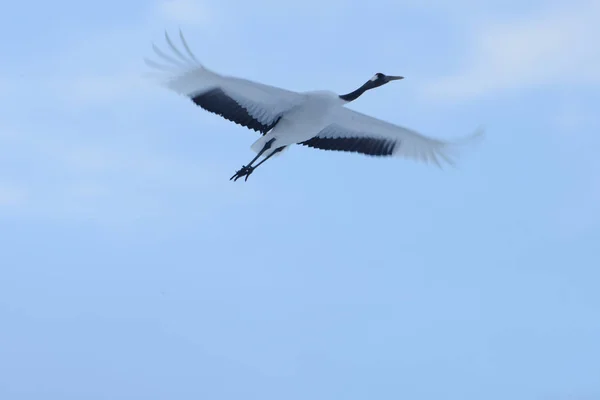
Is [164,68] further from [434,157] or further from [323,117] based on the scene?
[434,157]

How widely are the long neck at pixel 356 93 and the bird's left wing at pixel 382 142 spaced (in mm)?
746

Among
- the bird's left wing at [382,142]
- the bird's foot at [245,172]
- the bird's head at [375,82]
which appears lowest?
the bird's foot at [245,172]

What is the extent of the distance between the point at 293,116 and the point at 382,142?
3220 millimetres

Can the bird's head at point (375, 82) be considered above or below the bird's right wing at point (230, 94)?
above

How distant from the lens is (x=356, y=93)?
27.4m

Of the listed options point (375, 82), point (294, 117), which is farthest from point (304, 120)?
point (375, 82)

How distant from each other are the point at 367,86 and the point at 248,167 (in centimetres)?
364

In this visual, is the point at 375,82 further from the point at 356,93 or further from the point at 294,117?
the point at 294,117

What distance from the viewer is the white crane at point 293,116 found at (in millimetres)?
25062

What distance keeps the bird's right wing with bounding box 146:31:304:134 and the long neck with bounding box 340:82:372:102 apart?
1.39 meters

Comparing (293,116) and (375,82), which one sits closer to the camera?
(293,116)

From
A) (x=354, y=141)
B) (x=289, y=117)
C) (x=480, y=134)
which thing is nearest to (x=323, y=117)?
(x=289, y=117)

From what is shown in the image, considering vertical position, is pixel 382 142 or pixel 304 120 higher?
pixel 382 142

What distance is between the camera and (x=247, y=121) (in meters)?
26.7
